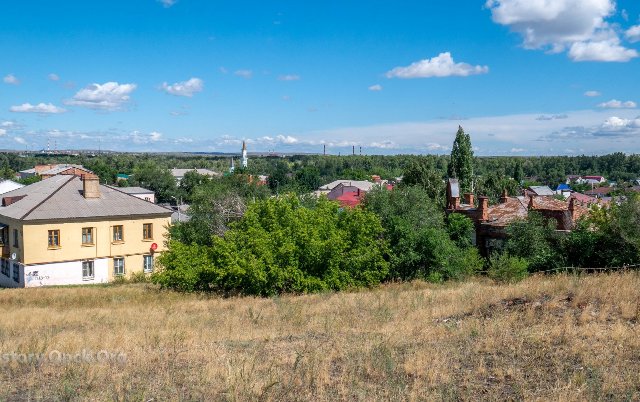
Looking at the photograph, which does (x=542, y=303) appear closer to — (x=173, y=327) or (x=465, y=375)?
(x=465, y=375)

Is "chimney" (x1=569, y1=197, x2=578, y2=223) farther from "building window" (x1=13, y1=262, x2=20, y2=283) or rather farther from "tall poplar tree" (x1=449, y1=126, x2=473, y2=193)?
"tall poplar tree" (x1=449, y1=126, x2=473, y2=193)

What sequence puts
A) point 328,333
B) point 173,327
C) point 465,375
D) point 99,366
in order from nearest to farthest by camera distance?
point 465,375
point 99,366
point 328,333
point 173,327

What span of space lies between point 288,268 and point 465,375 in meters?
15.6

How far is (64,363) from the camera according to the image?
10.0 meters

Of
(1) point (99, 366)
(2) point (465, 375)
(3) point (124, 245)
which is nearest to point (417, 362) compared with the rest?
(2) point (465, 375)

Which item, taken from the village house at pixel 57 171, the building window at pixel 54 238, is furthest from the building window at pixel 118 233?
the village house at pixel 57 171

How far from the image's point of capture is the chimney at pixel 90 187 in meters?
35.9

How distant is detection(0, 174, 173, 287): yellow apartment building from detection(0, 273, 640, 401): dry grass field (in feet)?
56.2

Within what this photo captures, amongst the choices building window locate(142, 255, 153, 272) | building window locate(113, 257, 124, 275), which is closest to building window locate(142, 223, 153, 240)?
building window locate(142, 255, 153, 272)

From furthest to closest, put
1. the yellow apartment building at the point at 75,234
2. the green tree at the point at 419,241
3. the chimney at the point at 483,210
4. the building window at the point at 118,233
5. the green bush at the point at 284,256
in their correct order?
the building window at the point at 118,233 < the yellow apartment building at the point at 75,234 < the chimney at the point at 483,210 < the green tree at the point at 419,241 < the green bush at the point at 284,256

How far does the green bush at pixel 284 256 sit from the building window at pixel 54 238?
11.3 m

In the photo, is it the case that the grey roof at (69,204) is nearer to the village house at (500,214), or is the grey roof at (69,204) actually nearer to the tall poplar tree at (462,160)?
the village house at (500,214)

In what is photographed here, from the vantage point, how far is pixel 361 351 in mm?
10289

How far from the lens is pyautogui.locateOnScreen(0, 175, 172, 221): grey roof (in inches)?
1328
